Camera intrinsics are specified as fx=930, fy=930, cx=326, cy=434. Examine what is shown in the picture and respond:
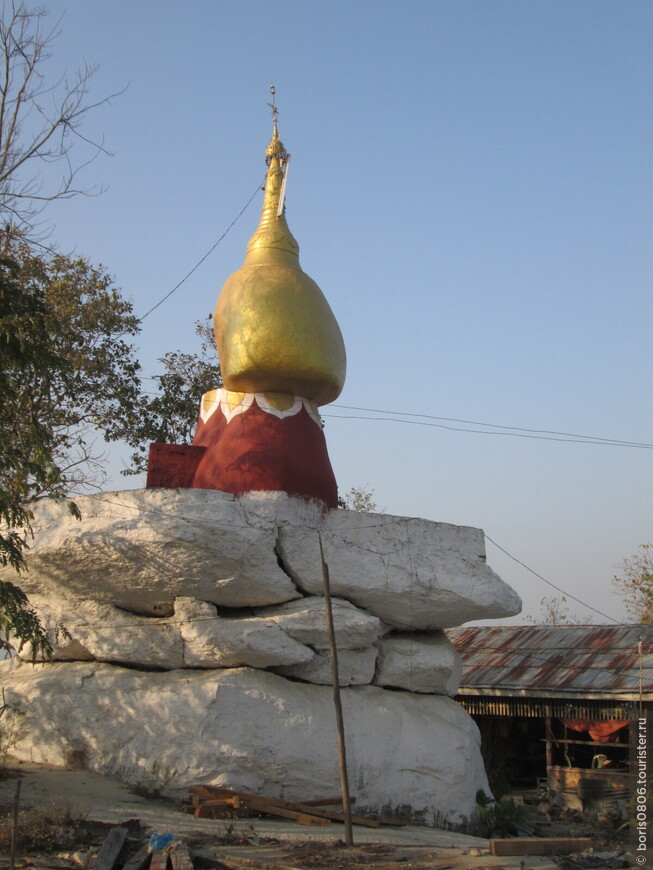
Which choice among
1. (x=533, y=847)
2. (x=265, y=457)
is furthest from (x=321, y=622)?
(x=533, y=847)

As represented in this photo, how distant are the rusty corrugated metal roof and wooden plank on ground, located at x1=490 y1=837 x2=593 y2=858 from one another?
15.2 ft

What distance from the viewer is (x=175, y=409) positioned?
19859 mm

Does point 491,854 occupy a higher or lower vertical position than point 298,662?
lower

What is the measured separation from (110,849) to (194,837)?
127cm

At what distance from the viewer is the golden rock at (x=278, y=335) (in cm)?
1336

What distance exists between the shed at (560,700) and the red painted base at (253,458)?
19.6ft

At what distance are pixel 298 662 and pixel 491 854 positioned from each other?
3.50m

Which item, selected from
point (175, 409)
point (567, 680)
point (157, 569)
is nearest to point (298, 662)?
point (157, 569)

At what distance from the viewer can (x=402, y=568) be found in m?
13.3

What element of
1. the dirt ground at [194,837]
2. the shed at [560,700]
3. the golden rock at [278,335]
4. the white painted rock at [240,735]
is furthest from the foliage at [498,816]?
the golden rock at [278,335]

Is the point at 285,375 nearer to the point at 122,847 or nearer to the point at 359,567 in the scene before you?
the point at 359,567

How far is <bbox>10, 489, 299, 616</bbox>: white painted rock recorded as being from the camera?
39.8 feet

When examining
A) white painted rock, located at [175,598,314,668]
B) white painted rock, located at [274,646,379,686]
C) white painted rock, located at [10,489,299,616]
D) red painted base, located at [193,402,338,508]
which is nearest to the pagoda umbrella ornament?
red painted base, located at [193,402,338,508]

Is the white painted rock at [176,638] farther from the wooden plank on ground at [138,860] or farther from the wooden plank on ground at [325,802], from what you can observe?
the wooden plank on ground at [138,860]
